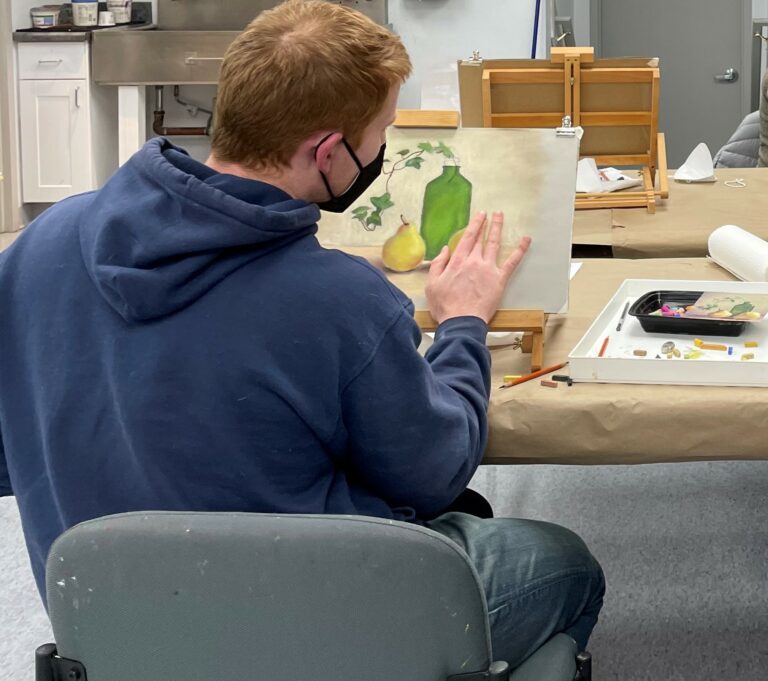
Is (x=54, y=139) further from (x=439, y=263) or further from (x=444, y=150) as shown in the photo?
(x=439, y=263)

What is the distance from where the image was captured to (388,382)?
1.04 meters

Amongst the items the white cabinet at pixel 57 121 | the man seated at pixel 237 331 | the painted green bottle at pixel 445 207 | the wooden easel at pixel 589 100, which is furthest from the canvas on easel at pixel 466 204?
the white cabinet at pixel 57 121

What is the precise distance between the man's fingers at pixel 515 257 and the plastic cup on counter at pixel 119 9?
4825 mm

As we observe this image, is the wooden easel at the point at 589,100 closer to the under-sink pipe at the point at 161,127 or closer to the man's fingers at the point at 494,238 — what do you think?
the man's fingers at the point at 494,238

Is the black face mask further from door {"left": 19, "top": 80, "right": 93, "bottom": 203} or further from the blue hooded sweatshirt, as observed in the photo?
door {"left": 19, "top": 80, "right": 93, "bottom": 203}

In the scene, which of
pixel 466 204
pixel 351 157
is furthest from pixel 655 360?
pixel 351 157

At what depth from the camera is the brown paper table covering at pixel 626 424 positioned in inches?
50.3

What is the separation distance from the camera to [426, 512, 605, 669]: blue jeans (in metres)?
1.19

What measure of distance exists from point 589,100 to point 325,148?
69.9 inches

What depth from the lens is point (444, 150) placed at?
1548 millimetres

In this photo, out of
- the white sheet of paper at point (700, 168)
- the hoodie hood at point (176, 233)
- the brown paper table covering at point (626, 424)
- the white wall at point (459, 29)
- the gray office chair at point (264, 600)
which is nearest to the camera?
the gray office chair at point (264, 600)

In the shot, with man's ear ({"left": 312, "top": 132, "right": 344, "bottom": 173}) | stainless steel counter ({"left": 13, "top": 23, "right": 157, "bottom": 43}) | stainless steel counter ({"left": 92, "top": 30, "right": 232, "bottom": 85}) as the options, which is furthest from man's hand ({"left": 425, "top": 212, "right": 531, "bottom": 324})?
stainless steel counter ({"left": 13, "top": 23, "right": 157, "bottom": 43})

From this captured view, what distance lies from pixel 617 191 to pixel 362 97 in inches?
67.6

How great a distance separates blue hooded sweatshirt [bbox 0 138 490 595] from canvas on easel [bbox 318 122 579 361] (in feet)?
1.38
